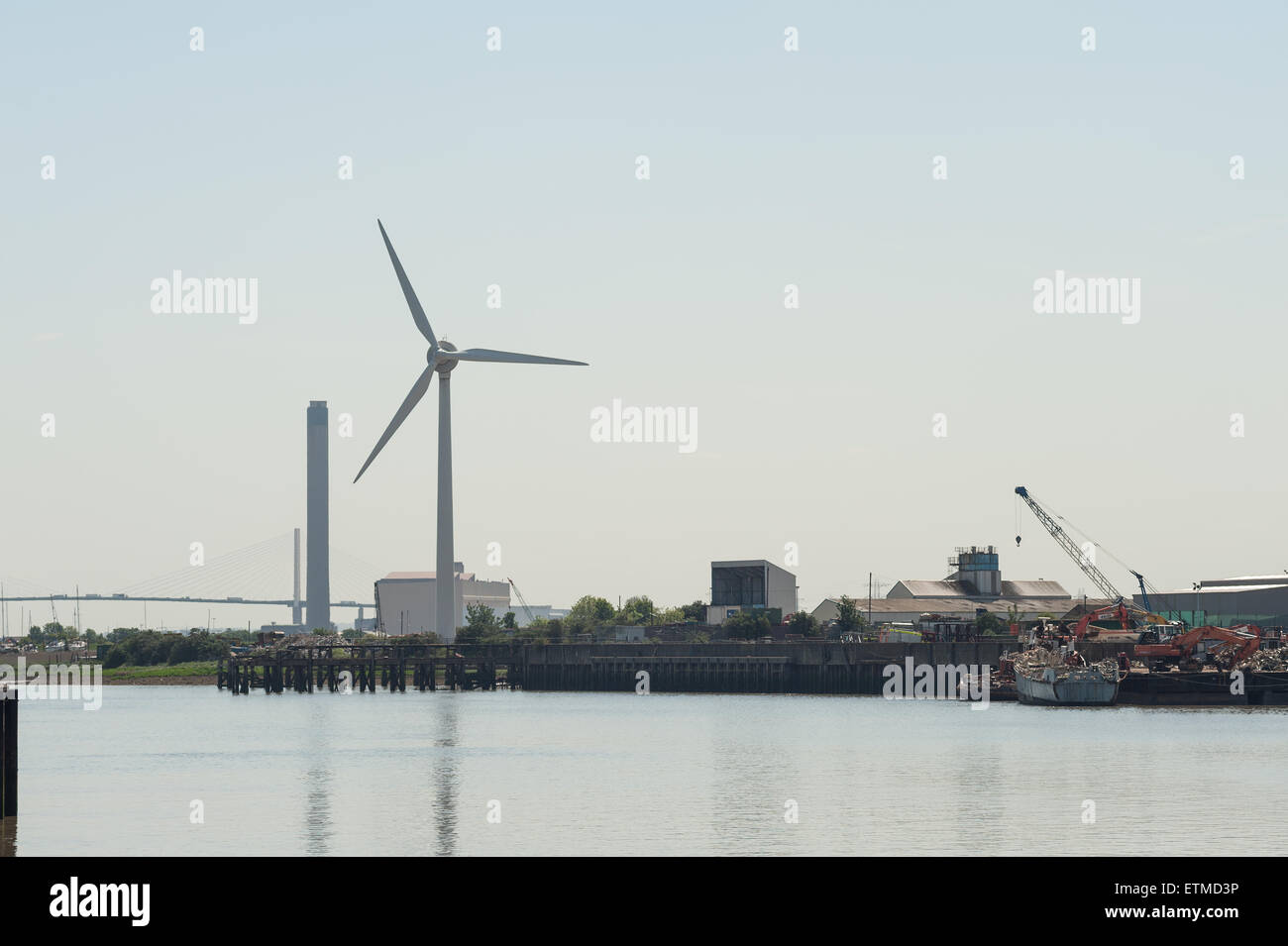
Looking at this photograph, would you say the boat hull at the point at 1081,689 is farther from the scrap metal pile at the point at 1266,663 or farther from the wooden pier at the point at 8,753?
the wooden pier at the point at 8,753

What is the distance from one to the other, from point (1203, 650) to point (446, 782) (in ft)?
368

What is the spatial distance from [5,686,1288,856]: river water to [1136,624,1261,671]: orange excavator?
28.6 m

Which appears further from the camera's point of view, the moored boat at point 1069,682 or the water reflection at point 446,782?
the moored boat at point 1069,682

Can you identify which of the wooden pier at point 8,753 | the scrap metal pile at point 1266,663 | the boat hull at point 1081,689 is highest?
the wooden pier at point 8,753

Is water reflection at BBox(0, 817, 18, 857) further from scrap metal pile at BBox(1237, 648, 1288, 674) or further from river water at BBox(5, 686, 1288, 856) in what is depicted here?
scrap metal pile at BBox(1237, 648, 1288, 674)

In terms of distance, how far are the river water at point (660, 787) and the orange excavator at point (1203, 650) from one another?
93.8 ft

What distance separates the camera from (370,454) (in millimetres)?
197750

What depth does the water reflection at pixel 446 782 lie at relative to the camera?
5712 cm

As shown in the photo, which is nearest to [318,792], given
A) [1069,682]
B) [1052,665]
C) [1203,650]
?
[1069,682]

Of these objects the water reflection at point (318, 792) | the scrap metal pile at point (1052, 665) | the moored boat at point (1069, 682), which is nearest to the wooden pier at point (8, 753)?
the water reflection at point (318, 792)

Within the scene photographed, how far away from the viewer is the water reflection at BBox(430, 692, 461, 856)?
57.1 m
